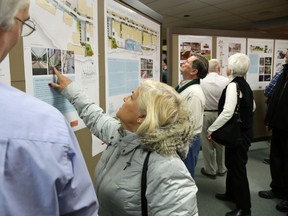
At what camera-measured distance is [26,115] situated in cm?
48

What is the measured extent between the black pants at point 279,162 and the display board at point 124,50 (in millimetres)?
1582

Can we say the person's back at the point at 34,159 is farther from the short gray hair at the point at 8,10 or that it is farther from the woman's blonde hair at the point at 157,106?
the woman's blonde hair at the point at 157,106

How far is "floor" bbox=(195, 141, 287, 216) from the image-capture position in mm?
2774

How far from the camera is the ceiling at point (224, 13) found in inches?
243

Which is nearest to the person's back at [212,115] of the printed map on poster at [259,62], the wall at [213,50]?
the wall at [213,50]

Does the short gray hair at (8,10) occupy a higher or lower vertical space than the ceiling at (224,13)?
lower

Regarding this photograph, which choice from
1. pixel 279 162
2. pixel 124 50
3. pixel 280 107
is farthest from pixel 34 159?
pixel 279 162

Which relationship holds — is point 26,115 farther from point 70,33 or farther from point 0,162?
point 70,33

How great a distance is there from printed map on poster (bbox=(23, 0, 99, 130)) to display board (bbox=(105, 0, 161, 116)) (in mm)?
162

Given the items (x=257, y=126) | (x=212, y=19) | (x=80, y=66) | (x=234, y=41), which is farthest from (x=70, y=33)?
(x=212, y=19)

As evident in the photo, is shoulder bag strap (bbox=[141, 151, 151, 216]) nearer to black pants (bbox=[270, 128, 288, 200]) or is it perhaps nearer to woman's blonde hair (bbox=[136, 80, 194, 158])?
woman's blonde hair (bbox=[136, 80, 194, 158])

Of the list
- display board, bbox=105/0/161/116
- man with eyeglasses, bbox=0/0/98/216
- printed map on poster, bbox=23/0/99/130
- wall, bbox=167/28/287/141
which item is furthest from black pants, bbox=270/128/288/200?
man with eyeglasses, bbox=0/0/98/216

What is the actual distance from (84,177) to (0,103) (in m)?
0.22

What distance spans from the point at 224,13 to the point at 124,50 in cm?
619
